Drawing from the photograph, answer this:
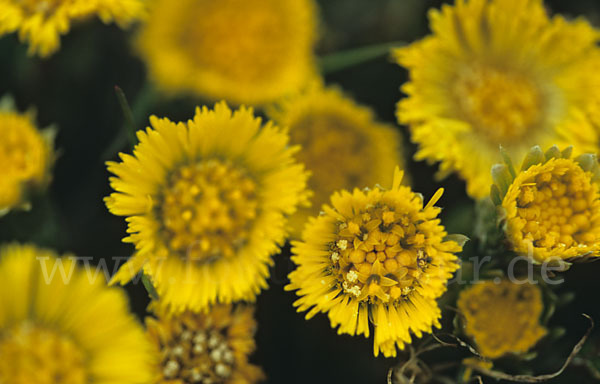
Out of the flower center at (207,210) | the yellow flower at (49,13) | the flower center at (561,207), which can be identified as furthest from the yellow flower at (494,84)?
the yellow flower at (49,13)

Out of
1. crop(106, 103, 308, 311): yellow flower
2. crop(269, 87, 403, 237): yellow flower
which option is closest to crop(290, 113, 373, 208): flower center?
crop(269, 87, 403, 237): yellow flower

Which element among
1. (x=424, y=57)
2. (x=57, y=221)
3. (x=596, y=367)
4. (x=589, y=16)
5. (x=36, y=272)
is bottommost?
(x=596, y=367)

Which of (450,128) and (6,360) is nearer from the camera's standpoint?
(6,360)

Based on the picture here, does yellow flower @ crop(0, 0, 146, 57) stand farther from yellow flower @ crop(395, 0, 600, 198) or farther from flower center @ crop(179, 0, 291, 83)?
yellow flower @ crop(395, 0, 600, 198)

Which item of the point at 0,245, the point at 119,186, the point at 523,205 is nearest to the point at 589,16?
the point at 523,205

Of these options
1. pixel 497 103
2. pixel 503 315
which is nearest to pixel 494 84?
pixel 497 103

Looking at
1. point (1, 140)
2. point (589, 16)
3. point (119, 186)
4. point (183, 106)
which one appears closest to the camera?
point (119, 186)

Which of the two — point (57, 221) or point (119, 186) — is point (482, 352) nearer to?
point (119, 186)
